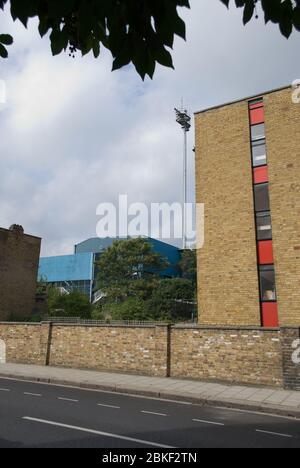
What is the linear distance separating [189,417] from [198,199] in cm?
1237

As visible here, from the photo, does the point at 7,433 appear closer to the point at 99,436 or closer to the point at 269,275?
the point at 99,436

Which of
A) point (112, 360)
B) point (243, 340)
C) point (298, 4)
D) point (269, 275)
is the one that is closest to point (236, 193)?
point (269, 275)

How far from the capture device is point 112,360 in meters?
15.0

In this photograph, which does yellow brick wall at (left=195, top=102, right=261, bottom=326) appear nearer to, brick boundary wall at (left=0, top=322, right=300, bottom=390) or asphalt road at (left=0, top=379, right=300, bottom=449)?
brick boundary wall at (left=0, top=322, right=300, bottom=390)

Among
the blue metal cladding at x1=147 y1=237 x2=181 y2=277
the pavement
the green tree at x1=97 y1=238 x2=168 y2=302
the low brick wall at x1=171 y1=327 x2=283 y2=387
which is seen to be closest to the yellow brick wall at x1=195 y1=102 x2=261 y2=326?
the low brick wall at x1=171 y1=327 x2=283 y2=387

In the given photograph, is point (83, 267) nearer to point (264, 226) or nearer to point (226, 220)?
point (226, 220)

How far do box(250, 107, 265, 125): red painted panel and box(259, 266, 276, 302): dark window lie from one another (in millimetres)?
7153

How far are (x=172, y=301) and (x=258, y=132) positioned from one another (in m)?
30.5

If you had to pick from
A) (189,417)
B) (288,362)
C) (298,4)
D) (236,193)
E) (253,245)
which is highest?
(236,193)

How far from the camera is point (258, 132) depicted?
1866 cm

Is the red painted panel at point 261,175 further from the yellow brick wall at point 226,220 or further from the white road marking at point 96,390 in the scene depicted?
the white road marking at point 96,390

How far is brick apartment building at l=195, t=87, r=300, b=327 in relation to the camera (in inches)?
651

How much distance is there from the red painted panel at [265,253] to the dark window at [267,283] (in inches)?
10.5

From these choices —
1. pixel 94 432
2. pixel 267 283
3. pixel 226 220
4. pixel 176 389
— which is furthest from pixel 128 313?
pixel 94 432
